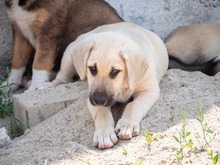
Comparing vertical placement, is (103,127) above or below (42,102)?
above

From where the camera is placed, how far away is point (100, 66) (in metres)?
3.83

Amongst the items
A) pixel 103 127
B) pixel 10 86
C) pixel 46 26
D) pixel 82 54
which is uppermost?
pixel 82 54

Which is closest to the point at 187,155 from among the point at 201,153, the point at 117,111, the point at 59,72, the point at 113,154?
the point at 201,153

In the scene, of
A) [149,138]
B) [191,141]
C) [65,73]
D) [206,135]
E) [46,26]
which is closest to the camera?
[191,141]

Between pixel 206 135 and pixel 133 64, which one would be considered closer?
pixel 206 135

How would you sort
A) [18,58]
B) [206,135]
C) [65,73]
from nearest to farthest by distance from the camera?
1. [206,135]
2. [65,73]
3. [18,58]

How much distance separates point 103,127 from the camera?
3828 mm

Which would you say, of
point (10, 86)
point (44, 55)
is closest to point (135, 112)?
point (44, 55)

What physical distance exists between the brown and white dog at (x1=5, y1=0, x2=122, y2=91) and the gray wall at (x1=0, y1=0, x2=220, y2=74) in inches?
11.2

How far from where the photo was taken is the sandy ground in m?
3.47

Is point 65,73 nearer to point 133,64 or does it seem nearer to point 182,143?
point 133,64

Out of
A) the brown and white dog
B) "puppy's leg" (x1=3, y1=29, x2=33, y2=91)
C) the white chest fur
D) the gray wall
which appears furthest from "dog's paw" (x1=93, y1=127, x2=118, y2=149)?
the gray wall

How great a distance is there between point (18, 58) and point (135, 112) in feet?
6.86

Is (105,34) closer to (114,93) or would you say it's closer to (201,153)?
(114,93)
